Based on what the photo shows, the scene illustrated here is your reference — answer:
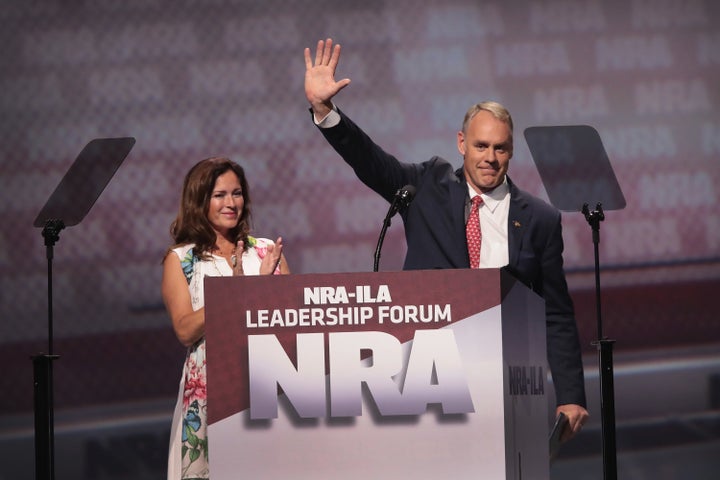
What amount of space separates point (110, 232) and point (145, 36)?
85 centimetres

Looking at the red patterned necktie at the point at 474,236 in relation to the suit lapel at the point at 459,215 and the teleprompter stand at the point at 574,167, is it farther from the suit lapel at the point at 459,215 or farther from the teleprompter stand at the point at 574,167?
the teleprompter stand at the point at 574,167

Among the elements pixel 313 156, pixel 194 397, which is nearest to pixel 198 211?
pixel 194 397

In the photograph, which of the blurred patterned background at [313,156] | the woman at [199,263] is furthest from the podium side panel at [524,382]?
the blurred patterned background at [313,156]

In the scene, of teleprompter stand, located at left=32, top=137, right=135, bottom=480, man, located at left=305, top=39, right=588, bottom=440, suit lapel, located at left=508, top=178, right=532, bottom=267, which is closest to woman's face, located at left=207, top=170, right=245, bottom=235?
man, located at left=305, top=39, right=588, bottom=440

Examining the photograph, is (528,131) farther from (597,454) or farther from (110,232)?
(110,232)

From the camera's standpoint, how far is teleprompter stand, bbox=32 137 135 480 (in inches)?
145

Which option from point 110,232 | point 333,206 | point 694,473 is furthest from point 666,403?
point 110,232

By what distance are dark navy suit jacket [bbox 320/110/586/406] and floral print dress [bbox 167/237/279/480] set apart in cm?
42

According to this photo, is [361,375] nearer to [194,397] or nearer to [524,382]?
[524,382]

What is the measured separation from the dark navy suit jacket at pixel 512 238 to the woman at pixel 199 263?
31cm

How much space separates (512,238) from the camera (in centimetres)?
286

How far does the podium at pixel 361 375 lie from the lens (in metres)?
1.91

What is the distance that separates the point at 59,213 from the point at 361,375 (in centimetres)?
229

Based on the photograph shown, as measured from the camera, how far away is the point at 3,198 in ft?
15.2
